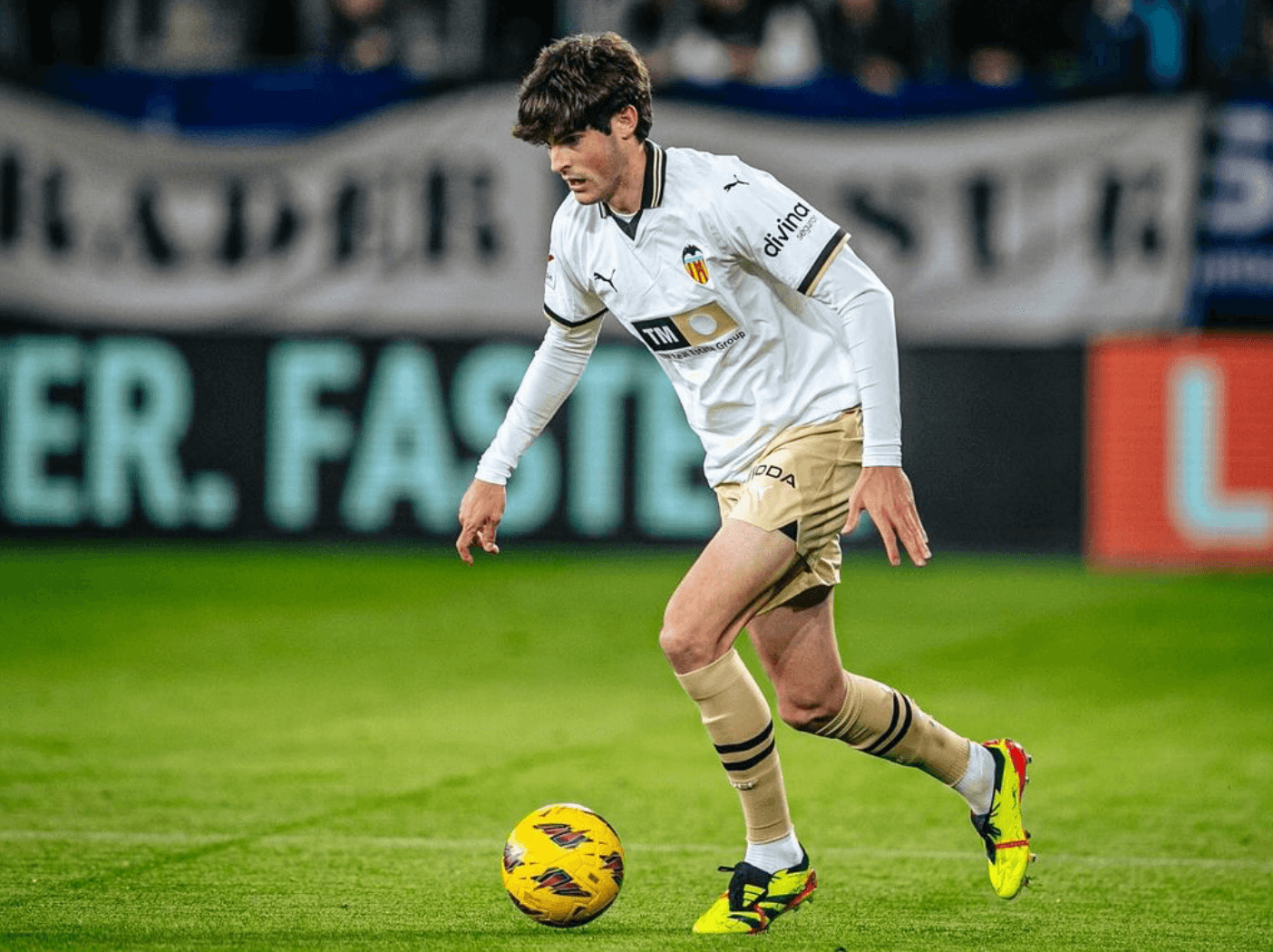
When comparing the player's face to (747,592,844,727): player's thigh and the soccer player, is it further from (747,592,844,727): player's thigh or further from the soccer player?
(747,592,844,727): player's thigh

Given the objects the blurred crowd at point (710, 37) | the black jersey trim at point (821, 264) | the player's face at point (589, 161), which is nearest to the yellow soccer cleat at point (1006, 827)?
the black jersey trim at point (821, 264)

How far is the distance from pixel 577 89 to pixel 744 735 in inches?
63.3

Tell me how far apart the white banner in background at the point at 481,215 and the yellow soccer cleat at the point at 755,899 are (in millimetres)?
8326

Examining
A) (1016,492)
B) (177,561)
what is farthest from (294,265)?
(1016,492)

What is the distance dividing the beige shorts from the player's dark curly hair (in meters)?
0.90

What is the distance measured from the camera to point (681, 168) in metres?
5.14

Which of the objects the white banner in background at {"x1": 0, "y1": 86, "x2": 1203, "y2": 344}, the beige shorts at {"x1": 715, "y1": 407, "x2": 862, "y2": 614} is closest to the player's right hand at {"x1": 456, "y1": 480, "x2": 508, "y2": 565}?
the beige shorts at {"x1": 715, "y1": 407, "x2": 862, "y2": 614}

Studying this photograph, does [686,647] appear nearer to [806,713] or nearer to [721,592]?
[721,592]

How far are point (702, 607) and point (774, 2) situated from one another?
31.7 ft

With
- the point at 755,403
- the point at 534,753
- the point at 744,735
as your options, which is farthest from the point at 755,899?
the point at 534,753

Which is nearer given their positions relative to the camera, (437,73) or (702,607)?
(702,607)

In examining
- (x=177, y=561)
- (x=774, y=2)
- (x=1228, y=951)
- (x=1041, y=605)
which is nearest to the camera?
(x=1228, y=951)

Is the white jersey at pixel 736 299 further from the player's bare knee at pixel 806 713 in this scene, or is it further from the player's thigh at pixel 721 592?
the player's bare knee at pixel 806 713

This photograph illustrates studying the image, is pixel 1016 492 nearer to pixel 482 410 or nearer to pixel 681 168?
pixel 482 410
